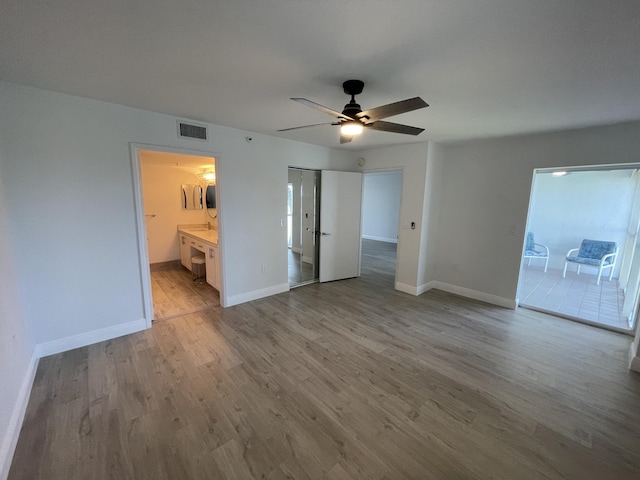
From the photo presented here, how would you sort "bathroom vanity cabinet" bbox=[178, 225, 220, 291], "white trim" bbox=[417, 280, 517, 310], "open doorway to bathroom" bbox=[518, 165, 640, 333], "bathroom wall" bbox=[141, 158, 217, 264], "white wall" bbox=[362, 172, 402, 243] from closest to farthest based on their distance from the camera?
"open doorway to bathroom" bbox=[518, 165, 640, 333] < "white trim" bbox=[417, 280, 517, 310] < "bathroom vanity cabinet" bbox=[178, 225, 220, 291] < "bathroom wall" bbox=[141, 158, 217, 264] < "white wall" bbox=[362, 172, 402, 243]

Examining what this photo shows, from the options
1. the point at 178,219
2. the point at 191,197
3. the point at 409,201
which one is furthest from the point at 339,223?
the point at 178,219

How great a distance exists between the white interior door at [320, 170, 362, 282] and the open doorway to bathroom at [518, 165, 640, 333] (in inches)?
105

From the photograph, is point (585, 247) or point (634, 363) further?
point (585, 247)

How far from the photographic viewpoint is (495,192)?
154 inches

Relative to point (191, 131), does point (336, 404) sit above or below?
below

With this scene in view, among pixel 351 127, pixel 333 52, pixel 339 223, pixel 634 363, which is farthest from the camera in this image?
pixel 339 223

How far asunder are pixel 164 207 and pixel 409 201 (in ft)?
16.0

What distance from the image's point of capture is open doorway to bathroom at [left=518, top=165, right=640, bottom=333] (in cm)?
370

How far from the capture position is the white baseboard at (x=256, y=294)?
3768mm

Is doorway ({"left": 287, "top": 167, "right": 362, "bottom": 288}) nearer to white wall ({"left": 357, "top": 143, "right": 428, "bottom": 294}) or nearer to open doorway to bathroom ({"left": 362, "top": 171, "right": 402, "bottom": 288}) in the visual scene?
white wall ({"left": 357, "top": 143, "right": 428, "bottom": 294})

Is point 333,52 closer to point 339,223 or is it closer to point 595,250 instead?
point 339,223

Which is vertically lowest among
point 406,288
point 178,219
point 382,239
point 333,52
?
point 406,288

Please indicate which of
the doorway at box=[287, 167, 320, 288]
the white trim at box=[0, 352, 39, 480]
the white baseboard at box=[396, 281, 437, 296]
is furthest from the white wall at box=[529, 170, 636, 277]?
the white trim at box=[0, 352, 39, 480]

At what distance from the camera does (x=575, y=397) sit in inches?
83.9
